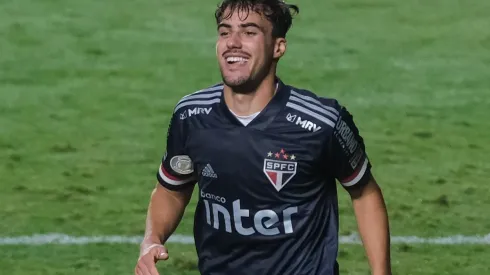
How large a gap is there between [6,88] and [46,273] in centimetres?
341

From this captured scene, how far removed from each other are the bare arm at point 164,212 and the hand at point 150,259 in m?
0.20

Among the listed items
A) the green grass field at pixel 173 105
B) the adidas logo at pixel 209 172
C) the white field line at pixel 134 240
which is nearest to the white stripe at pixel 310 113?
the adidas logo at pixel 209 172

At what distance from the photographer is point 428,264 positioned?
23.0 feet

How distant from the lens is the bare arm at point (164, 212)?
4.91m

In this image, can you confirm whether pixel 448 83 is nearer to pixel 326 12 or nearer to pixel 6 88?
pixel 326 12

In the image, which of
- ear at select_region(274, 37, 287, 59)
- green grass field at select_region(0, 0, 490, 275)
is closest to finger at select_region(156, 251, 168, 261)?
ear at select_region(274, 37, 287, 59)

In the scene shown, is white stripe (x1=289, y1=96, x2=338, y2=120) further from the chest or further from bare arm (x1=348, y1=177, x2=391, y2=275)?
bare arm (x1=348, y1=177, x2=391, y2=275)

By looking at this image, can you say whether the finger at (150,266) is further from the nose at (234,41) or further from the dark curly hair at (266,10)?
the dark curly hair at (266,10)

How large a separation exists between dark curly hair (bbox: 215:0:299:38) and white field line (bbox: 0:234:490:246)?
9.04 feet

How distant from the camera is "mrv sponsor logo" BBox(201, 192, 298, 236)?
471 centimetres

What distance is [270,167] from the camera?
4.67 meters

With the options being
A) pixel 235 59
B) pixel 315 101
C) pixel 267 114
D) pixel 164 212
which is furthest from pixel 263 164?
pixel 164 212

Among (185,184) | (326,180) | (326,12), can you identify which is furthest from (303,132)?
(326,12)

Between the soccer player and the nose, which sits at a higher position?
the nose
